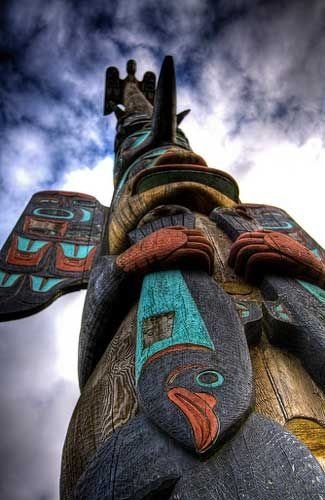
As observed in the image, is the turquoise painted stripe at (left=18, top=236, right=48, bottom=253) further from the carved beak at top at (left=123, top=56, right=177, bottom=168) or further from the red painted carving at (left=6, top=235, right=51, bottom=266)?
the carved beak at top at (left=123, top=56, right=177, bottom=168)

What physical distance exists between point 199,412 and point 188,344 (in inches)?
12.9

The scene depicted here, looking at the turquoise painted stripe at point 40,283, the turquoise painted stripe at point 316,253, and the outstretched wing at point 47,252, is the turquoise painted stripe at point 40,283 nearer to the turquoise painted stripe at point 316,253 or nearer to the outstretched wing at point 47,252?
the outstretched wing at point 47,252

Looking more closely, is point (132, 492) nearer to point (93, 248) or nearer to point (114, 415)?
point (114, 415)

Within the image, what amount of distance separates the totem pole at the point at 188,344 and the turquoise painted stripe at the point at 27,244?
0.02 metres

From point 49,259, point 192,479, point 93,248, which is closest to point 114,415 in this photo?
point 192,479

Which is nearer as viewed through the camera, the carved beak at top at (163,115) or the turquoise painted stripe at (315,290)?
the turquoise painted stripe at (315,290)

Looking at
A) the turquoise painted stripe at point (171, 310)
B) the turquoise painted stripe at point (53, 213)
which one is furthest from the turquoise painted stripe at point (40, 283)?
the turquoise painted stripe at point (171, 310)

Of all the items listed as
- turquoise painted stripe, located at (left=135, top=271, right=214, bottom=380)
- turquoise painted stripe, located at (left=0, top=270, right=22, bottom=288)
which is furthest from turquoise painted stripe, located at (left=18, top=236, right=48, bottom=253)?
turquoise painted stripe, located at (left=135, top=271, right=214, bottom=380)

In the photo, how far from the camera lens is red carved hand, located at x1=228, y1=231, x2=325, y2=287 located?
192 centimetres

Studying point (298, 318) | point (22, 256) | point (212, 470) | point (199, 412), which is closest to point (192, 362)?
point (199, 412)

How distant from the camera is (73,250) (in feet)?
10.7

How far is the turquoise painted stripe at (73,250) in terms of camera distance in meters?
3.21

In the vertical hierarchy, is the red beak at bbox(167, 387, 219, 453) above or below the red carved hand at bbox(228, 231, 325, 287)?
below

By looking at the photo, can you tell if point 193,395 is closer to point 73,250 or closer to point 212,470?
point 212,470
